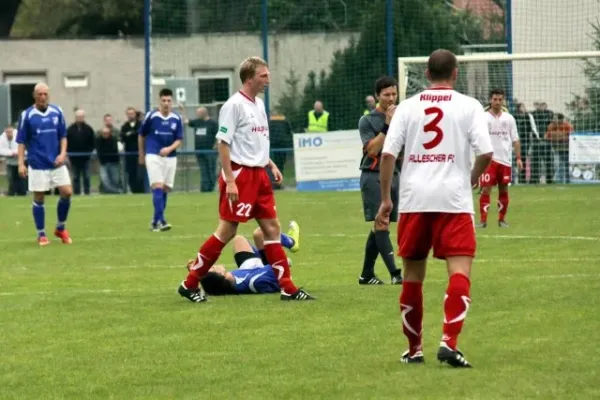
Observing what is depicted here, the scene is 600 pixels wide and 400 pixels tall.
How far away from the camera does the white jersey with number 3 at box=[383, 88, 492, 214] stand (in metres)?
8.44

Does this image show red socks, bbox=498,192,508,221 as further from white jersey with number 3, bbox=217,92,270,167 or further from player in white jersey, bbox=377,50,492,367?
player in white jersey, bbox=377,50,492,367

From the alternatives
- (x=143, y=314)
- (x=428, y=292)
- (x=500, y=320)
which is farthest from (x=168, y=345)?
(x=428, y=292)

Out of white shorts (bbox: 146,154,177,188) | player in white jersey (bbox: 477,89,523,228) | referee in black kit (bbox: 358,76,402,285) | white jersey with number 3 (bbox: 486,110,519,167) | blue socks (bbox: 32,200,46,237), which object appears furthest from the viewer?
white shorts (bbox: 146,154,177,188)

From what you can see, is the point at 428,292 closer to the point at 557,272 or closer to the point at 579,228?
the point at 557,272

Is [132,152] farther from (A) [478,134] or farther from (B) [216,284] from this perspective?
(A) [478,134]

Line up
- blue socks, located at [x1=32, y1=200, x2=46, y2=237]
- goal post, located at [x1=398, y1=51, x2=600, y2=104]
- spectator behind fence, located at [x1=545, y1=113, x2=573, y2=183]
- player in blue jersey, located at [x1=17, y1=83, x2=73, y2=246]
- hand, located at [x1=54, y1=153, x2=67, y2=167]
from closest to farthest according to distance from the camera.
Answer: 1. hand, located at [x1=54, y1=153, x2=67, y2=167]
2. player in blue jersey, located at [x1=17, y1=83, x2=73, y2=246]
3. blue socks, located at [x1=32, y1=200, x2=46, y2=237]
4. goal post, located at [x1=398, y1=51, x2=600, y2=104]
5. spectator behind fence, located at [x1=545, y1=113, x2=573, y2=183]

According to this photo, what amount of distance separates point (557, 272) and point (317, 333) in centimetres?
462

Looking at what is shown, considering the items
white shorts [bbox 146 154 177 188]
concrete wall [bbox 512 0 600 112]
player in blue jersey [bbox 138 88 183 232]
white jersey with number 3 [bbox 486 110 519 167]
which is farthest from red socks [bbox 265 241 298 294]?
concrete wall [bbox 512 0 600 112]

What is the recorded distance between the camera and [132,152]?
34.1 metres

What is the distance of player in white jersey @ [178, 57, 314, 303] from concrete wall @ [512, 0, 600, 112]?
1747 centimetres

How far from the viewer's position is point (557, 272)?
45.9 feet

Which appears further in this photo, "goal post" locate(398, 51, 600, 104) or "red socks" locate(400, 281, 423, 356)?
"goal post" locate(398, 51, 600, 104)

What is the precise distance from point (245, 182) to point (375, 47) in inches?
872

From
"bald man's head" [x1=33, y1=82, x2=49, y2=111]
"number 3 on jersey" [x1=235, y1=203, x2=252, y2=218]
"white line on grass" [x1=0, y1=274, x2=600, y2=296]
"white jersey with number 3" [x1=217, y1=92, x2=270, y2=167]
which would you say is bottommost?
"white line on grass" [x1=0, y1=274, x2=600, y2=296]
